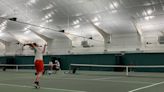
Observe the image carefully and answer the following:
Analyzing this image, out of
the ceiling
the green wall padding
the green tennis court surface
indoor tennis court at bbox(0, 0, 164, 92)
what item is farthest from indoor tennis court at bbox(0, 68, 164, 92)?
the ceiling

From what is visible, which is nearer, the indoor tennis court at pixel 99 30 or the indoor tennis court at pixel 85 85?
the indoor tennis court at pixel 85 85

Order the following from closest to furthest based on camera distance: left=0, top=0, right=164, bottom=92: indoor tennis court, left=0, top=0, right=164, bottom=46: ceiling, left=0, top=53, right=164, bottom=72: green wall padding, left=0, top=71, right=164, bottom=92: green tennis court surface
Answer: left=0, top=71, right=164, bottom=92: green tennis court surface, left=0, top=53, right=164, bottom=72: green wall padding, left=0, top=0, right=164, bottom=92: indoor tennis court, left=0, top=0, right=164, bottom=46: ceiling

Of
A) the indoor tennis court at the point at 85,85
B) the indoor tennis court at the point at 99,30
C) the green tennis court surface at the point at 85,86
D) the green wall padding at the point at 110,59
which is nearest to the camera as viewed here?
the green tennis court surface at the point at 85,86

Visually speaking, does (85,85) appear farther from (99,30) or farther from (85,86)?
(99,30)

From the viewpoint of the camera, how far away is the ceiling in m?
31.2

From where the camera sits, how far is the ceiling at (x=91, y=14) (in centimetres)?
3116

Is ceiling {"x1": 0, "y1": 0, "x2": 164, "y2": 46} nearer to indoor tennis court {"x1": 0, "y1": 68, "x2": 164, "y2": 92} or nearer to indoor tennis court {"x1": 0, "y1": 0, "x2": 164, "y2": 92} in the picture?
indoor tennis court {"x1": 0, "y1": 0, "x2": 164, "y2": 92}

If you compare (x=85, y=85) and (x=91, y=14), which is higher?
(x=91, y=14)

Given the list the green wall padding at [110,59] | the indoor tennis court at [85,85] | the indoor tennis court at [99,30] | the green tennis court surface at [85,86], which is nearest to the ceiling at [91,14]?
the indoor tennis court at [99,30]

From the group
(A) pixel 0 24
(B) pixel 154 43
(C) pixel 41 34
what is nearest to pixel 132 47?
(B) pixel 154 43

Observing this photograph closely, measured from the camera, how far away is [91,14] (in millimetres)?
34594

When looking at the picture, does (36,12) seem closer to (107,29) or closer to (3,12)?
(3,12)

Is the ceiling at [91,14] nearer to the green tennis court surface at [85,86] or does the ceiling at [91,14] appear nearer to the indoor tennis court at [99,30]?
the indoor tennis court at [99,30]

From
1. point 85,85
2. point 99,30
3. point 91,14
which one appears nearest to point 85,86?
point 85,85
